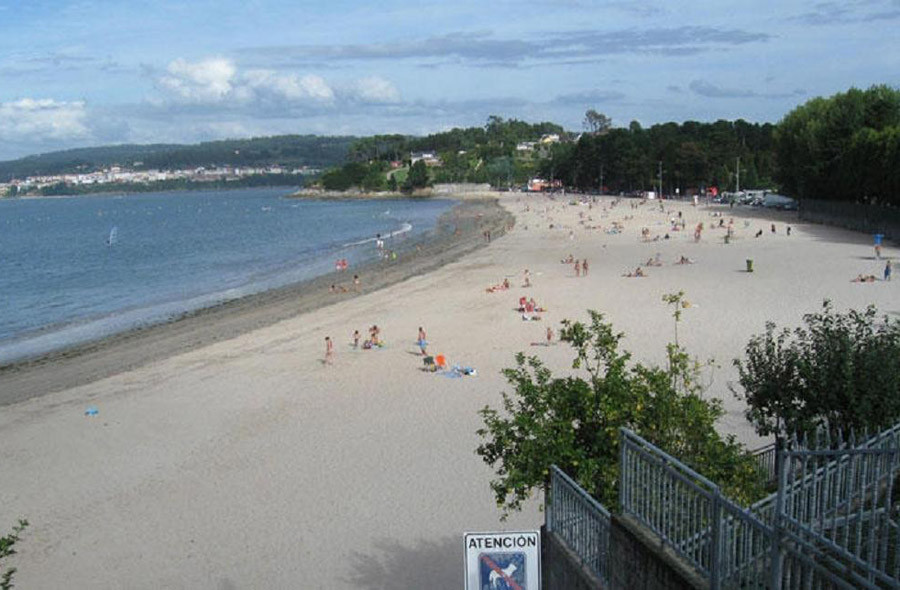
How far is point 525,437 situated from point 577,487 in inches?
42.2

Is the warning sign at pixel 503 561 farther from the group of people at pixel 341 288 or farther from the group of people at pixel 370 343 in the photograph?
the group of people at pixel 341 288

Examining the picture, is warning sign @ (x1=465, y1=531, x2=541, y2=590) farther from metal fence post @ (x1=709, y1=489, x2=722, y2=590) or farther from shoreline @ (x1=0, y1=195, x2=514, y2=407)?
shoreline @ (x1=0, y1=195, x2=514, y2=407)

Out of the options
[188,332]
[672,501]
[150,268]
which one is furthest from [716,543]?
[150,268]

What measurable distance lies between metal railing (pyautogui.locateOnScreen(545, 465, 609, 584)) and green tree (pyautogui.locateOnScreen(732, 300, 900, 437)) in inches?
148

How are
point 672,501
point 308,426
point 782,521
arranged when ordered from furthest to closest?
point 308,426
point 672,501
point 782,521

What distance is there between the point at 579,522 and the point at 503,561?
2.39 m

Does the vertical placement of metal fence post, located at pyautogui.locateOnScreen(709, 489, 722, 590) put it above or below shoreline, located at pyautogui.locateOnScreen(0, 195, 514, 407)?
above

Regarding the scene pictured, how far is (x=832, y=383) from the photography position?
10555 millimetres

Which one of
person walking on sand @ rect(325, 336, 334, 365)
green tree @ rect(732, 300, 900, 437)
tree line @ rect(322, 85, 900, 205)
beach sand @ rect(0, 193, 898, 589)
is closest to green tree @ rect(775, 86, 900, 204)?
tree line @ rect(322, 85, 900, 205)

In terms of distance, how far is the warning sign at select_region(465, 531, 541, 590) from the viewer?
5262 millimetres

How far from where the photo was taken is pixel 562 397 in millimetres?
8273

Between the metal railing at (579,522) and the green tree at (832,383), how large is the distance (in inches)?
148

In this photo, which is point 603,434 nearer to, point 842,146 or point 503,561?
point 503,561

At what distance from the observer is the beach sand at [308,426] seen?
13641 mm
